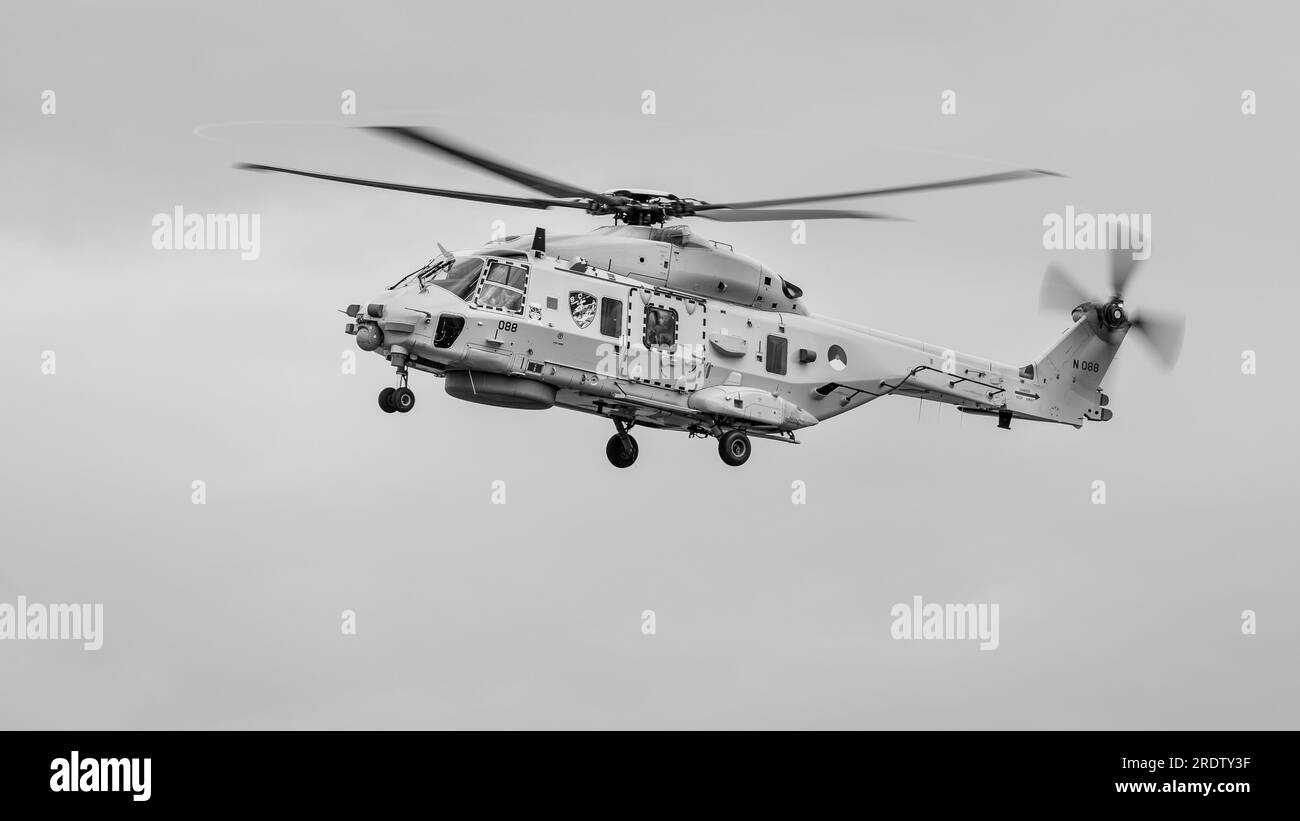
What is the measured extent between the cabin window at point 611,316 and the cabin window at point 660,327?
653 mm

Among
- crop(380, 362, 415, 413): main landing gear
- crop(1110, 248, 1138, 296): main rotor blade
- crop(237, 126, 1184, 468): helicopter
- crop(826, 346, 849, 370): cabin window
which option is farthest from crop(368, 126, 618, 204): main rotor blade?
crop(1110, 248, 1138, 296): main rotor blade

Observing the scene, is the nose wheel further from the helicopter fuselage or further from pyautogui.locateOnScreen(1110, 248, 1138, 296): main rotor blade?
pyautogui.locateOnScreen(1110, 248, 1138, 296): main rotor blade

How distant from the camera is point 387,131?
3162 centimetres

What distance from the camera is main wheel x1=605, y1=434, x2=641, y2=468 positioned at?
37062 millimetres

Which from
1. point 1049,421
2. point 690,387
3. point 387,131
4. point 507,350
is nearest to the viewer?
point 387,131

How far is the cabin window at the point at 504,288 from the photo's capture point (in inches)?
1332

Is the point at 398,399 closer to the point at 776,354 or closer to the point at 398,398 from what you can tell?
the point at 398,398

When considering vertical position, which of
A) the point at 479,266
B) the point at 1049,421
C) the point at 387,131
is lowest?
the point at 1049,421

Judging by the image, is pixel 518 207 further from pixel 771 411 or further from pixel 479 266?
pixel 771 411

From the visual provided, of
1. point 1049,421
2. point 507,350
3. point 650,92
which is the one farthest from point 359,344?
point 1049,421

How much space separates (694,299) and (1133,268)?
37.5ft

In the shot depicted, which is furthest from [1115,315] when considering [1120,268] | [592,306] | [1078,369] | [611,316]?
[592,306]

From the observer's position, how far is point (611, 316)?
115ft

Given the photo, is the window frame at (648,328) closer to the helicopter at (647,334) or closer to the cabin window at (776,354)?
the helicopter at (647,334)
